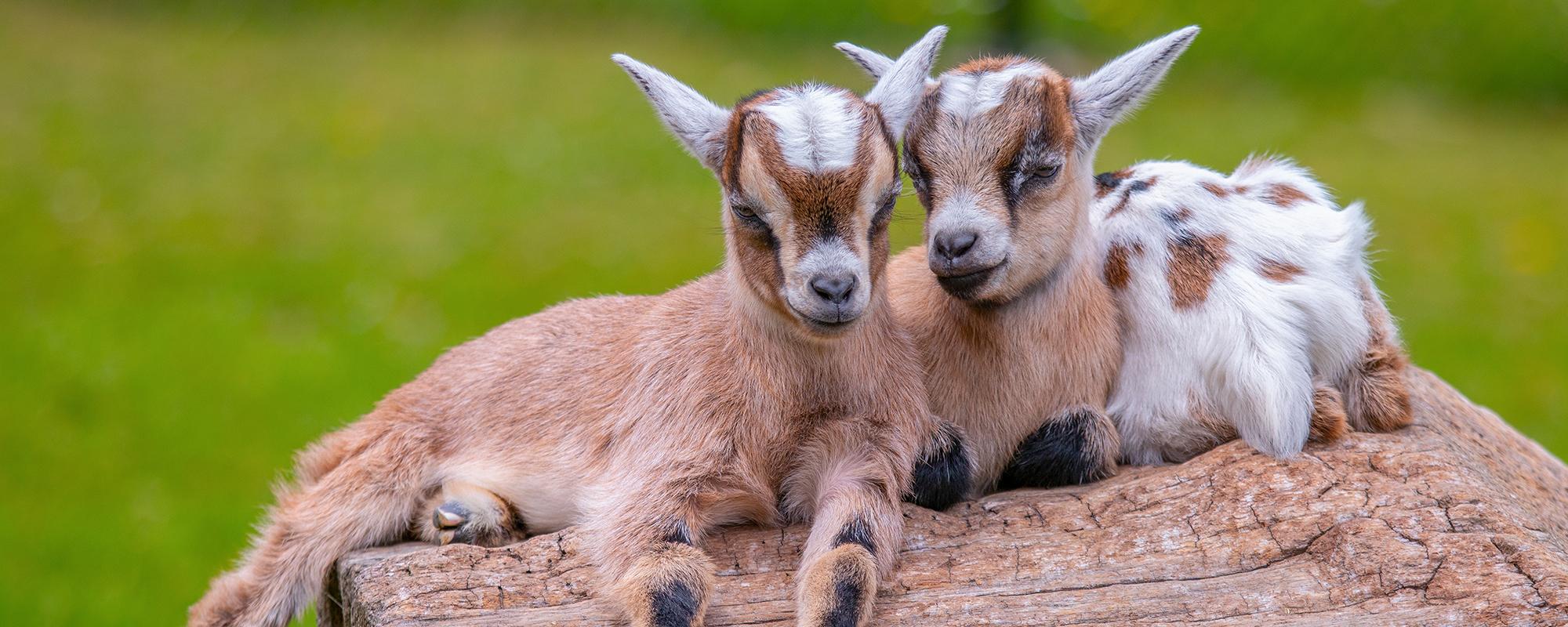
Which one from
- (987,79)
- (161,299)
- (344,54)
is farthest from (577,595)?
(344,54)

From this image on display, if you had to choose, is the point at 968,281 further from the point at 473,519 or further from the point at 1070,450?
the point at 473,519

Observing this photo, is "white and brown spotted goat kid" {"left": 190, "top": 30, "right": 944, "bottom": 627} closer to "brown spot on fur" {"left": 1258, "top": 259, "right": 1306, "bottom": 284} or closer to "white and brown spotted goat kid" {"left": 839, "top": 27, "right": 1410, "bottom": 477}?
"white and brown spotted goat kid" {"left": 839, "top": 27, "right": 1410, "bottom": 477}

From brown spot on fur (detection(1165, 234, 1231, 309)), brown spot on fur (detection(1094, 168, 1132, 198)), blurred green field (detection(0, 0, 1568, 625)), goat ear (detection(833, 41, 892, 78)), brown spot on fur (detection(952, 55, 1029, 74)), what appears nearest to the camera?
brown spot on fur (detection(952, 55, 1029, 74))

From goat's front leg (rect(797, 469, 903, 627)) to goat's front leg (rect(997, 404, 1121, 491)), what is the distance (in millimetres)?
777

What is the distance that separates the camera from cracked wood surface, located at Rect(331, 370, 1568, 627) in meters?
5.29

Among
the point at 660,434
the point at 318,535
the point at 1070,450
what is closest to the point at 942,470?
the point at 1070,450

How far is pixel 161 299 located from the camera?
13.7 metres

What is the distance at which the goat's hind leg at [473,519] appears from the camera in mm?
6094

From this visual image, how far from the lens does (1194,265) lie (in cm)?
627

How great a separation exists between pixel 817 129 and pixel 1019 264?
1100 millimetres

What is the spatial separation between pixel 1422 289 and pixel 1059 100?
11.2 m

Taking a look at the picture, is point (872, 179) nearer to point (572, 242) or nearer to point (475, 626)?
point (475, 626)

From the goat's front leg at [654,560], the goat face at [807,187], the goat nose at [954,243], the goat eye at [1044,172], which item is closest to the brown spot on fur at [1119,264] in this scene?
the goat eye at [1044,172]

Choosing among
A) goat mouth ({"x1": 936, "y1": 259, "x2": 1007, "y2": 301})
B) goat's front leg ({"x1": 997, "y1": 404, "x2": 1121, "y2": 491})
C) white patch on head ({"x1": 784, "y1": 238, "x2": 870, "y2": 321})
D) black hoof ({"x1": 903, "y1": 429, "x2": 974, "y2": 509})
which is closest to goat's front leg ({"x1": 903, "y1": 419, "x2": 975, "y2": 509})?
black hoof ({"x1": 903, "y1": 429, "x2": 974, "y2": 509})
